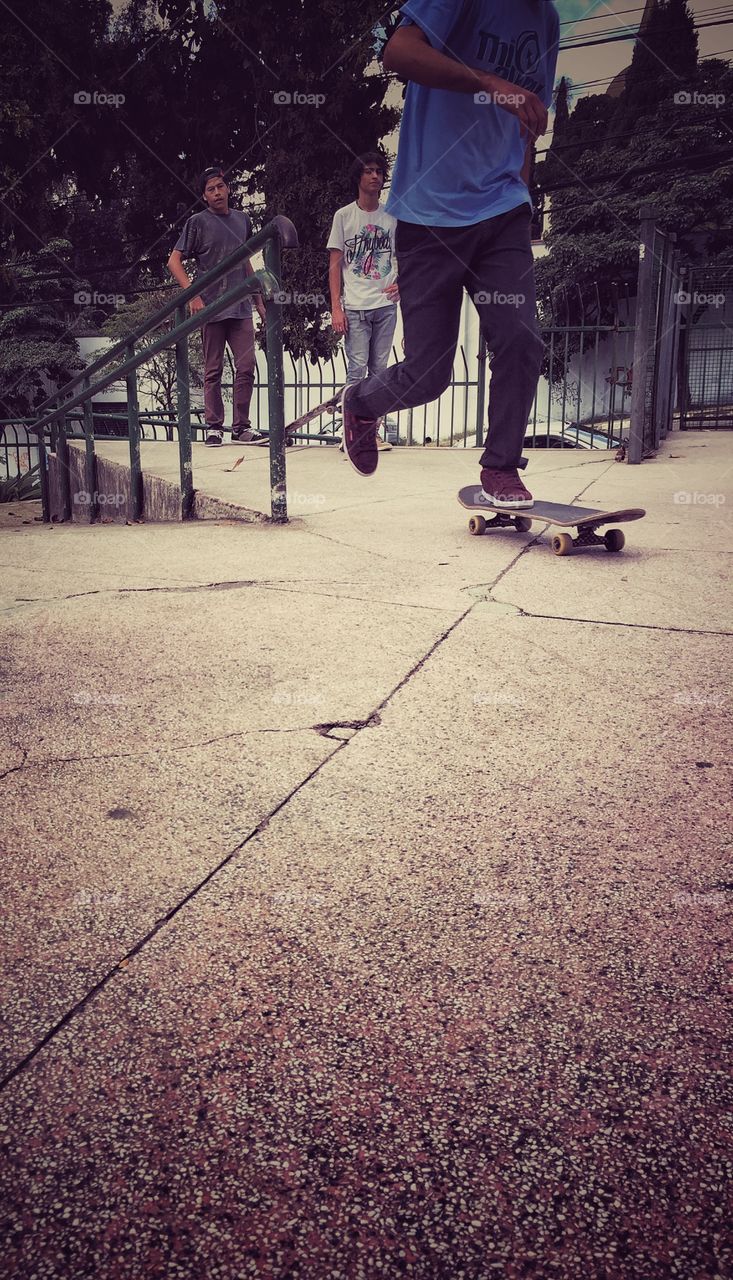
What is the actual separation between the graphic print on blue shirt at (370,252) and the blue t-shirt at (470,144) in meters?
3.49

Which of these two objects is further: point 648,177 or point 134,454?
point 648,177

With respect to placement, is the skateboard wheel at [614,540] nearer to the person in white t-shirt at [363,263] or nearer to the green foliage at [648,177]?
the person in white t-shirt at [363,263]

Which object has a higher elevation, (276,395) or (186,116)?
(186,116)

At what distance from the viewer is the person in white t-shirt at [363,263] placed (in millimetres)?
6535

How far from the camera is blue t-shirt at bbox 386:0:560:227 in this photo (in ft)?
10.2

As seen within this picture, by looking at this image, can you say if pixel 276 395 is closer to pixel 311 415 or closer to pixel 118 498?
pixel 311 415

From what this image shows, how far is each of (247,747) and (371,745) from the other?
24 cm

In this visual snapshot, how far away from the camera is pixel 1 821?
148 centimetres

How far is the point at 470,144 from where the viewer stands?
123 inches

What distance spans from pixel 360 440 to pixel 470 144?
1222 mm

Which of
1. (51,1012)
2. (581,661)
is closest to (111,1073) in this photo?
(51,1012)

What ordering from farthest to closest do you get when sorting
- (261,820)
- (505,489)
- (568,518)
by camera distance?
(505,489) → (568,518) → (261,820)

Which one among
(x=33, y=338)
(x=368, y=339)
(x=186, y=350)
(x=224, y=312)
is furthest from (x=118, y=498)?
(x=33, y=338)

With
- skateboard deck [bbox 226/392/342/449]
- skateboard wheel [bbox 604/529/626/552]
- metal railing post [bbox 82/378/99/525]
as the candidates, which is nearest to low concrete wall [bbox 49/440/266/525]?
metal railing post [bbox 82/378/99/525]
